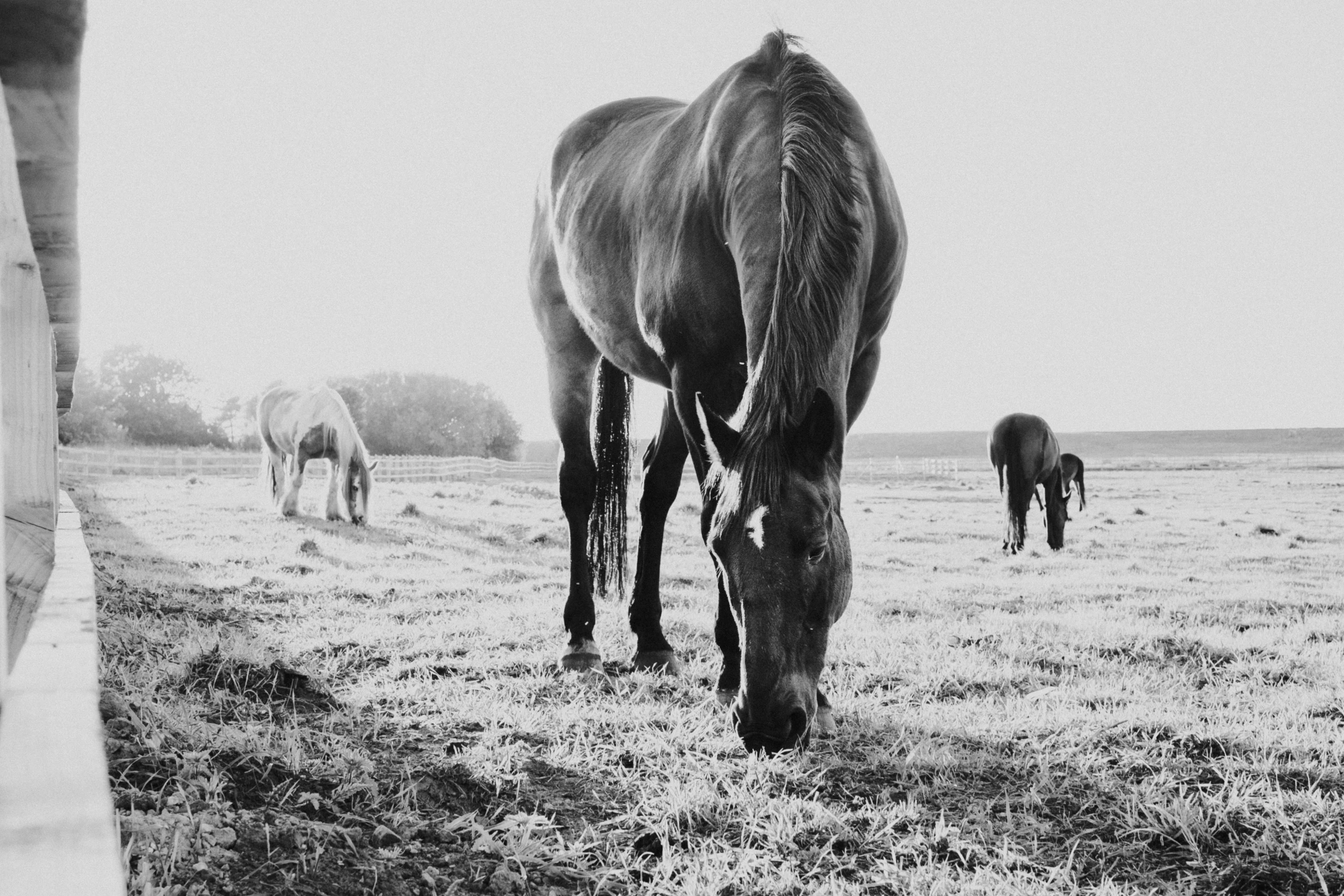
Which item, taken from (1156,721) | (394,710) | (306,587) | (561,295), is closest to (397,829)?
(394,710)

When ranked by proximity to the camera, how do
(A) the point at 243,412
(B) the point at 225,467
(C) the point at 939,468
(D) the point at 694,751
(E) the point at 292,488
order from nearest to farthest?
(D) the point at 694,751 < (E) the point at 292,488 < (B) the point at 225,467 < (C) the point at 939,468 < (A) the point at 243,412

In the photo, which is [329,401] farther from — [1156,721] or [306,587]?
[1156,721]

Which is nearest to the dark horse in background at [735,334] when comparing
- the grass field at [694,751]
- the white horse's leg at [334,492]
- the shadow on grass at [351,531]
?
the grass field at [694,751]

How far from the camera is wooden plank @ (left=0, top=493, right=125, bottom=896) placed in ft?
1.84

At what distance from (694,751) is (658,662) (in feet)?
4.09

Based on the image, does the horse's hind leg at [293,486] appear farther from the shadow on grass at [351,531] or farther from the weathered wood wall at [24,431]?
the weathered wood wall at [24,431]

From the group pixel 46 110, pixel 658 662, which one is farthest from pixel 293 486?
pixel 46 110

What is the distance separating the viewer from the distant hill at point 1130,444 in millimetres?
68062

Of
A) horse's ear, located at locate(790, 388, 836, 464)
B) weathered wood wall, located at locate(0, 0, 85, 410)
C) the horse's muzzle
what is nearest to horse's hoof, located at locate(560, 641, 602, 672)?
the horse's muzzle

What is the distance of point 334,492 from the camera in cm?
1184

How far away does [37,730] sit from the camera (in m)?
0.81

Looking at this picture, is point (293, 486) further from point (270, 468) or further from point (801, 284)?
point (801, 284)

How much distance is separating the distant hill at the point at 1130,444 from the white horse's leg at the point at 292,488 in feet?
162

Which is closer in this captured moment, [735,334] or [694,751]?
[694,751]
